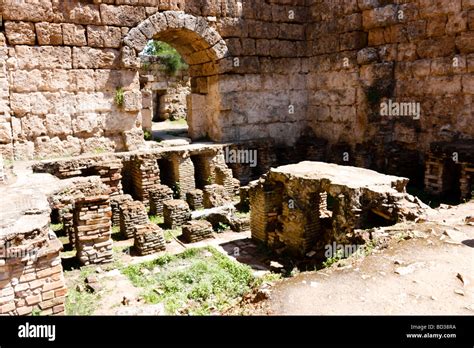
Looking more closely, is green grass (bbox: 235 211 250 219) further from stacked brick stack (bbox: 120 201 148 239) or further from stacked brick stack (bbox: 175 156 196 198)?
stacked brick stack (bbox: 120 201 148 239)

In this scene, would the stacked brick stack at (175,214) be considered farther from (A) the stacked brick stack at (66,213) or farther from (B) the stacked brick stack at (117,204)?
(A) the stacked brick stack at (66,213)

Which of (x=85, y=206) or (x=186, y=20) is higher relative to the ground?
(x=186, y=20)

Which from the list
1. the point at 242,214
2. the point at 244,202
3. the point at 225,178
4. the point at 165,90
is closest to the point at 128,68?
the point at 225,178

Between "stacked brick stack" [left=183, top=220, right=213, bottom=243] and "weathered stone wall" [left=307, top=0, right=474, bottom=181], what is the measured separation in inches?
184

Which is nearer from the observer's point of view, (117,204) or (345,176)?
(345,176)

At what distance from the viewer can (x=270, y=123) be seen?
12156 millimetres

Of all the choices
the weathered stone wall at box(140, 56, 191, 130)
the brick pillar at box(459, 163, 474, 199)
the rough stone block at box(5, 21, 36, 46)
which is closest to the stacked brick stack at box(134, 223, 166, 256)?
the rough stone block at box(5, 21, 36, 46)

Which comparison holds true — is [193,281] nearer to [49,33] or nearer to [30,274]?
[30,274]

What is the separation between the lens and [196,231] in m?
8.17

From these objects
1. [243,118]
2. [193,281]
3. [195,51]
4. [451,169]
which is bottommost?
[193,281]

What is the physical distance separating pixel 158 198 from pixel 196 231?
5.68 feet
